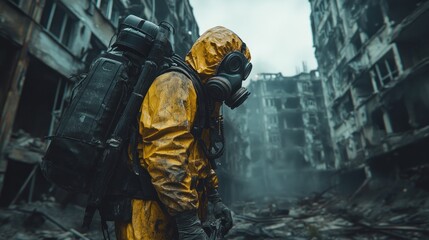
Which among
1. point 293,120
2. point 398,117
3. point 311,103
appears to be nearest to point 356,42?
point 398,117

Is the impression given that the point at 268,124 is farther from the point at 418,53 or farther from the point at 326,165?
the point at 418,53

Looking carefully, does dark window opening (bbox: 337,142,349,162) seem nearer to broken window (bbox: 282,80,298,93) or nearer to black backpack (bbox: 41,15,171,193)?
black backpack (bbox: 41,15,171,193)

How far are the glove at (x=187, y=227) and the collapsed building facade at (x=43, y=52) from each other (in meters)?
5.32

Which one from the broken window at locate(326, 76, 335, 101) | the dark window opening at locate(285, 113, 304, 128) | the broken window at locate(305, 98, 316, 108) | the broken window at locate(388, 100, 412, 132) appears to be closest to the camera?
the broken window at locate(388, 100, 412, 132)

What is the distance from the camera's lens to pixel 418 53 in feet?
47.5

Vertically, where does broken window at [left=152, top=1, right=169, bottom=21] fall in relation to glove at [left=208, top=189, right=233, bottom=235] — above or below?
above

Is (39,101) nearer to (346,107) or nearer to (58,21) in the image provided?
(58,21)

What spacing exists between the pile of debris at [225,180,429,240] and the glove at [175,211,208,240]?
5929 millimetres

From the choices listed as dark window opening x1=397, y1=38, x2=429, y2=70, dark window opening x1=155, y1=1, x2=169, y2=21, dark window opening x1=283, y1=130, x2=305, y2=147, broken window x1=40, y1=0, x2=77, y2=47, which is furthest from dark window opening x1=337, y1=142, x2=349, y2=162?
broken window x1=40, y1=0, x2=77, y2=47

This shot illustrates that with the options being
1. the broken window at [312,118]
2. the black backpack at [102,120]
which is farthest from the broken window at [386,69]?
the broken window at [312,118]

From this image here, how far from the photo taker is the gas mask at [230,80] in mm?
2107

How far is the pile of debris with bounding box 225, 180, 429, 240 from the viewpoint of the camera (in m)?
6.89

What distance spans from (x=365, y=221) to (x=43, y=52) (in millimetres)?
13521

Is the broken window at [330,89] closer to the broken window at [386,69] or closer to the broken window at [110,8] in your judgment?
the broken window at [386,69]
